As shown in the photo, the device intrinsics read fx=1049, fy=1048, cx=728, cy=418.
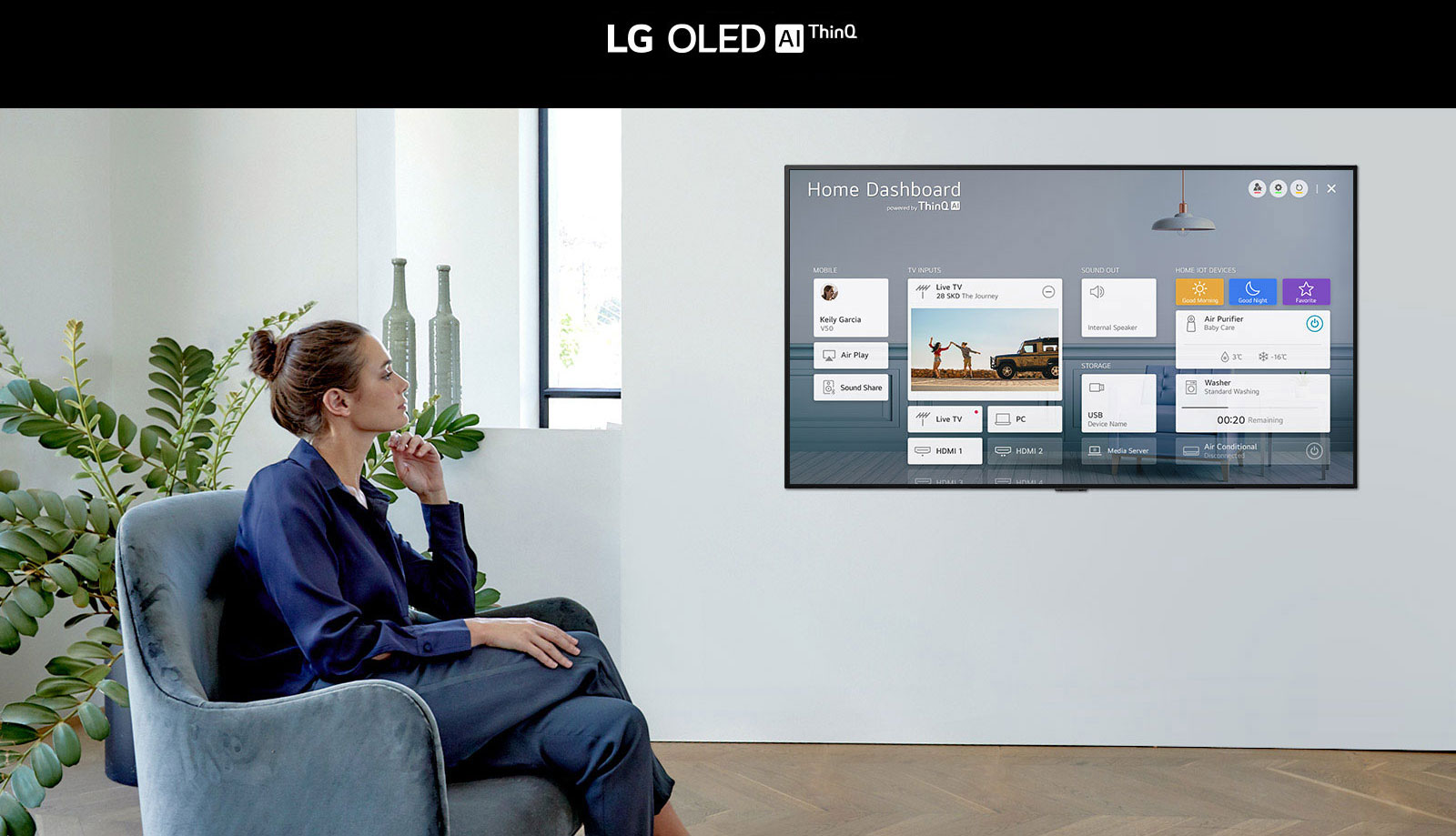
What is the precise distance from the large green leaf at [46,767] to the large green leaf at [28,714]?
0.10m

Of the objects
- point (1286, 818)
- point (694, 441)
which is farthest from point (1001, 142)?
point (1286, 818)

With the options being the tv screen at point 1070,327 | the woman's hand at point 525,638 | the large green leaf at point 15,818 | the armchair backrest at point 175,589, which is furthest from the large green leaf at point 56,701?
the tv screen at point 1070,327

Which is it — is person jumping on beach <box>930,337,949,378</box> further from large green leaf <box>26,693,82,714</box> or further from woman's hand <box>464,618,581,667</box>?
large green leaf <box>26,693,82,714</box>

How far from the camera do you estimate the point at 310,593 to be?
5.67 feet

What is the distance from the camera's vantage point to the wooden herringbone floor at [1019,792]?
107 inches

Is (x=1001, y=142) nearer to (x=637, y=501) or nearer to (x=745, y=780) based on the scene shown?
(x=637, y=501)

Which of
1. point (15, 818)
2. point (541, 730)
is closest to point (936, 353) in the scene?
point (541, 730)

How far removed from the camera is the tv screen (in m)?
3.27

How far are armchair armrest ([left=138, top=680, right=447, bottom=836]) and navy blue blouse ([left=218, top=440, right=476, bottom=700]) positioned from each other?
165 millimetres

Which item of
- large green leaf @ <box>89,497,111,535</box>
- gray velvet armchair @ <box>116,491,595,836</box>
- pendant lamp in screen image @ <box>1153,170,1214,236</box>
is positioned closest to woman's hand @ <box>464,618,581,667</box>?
gray velvet armchair @ <box>116,491,595,836</box>

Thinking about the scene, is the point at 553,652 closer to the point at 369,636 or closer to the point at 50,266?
the point at 369,636

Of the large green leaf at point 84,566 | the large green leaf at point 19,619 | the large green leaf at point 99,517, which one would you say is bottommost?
the large green leaf at point 19,619

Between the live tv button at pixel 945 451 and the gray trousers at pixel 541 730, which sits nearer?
the gray trousers at pixel 541 730

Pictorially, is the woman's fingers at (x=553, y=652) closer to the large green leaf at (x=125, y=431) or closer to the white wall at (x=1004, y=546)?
the white wall at (x=1004, y=546)
